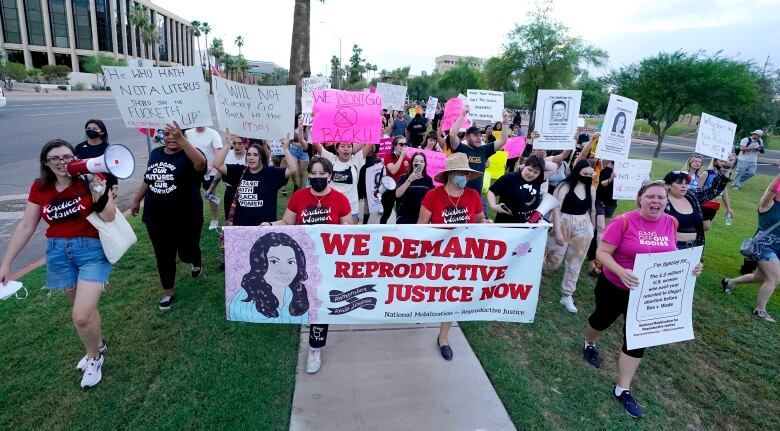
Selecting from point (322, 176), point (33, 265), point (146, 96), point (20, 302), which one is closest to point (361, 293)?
point (322, 176)

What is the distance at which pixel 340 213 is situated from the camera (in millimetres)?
3729

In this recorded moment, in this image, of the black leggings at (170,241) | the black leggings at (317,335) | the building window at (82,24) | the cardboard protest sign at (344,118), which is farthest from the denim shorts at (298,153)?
the building window at (82,24)

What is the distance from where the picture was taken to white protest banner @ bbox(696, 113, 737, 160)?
6258 millimetres

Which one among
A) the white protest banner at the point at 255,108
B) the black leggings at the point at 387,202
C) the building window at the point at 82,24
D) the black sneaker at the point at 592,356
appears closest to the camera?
the black sneaker at the point at 592,356

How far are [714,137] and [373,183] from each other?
17.7 ft

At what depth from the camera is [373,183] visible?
6523 millimetres

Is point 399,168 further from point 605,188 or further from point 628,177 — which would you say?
point 628,177

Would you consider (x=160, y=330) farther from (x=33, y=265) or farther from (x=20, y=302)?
(x=33, y=265)

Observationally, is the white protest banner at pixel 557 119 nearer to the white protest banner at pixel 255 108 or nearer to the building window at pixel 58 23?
the white protest banner at pixel 255 108

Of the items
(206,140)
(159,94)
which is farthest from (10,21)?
(159,94)

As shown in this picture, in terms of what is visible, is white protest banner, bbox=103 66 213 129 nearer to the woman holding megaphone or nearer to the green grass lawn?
the woman holding megaphone

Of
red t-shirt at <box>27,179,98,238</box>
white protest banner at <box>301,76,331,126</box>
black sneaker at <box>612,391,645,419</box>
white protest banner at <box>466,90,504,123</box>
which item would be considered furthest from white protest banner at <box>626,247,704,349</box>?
white protest banner at <box>466,90,504,123</box>

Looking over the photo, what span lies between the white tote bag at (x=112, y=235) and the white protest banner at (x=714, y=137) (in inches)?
292

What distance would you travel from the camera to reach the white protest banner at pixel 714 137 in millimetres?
6258
